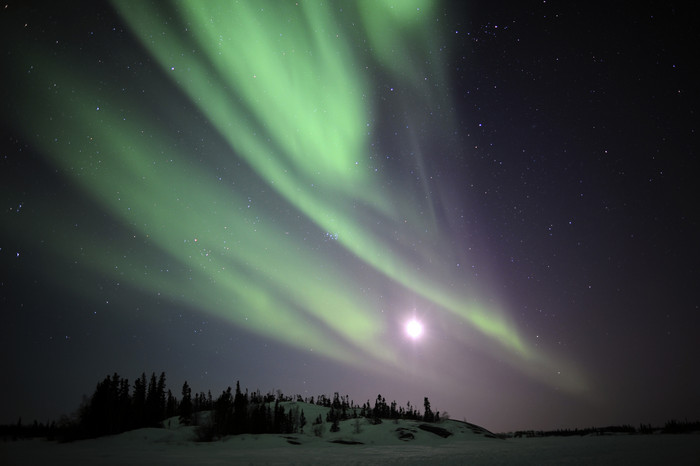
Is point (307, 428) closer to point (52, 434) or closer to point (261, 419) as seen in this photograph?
point (261, 419)

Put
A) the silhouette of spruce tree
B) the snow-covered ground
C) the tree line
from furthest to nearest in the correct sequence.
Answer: the silhouette of spruce tree
the tree line
the snow-covered ground

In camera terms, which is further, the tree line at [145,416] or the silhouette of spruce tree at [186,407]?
the silhouette of spruce tree at [186,407]

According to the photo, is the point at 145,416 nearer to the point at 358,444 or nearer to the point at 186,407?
the point at 186,407

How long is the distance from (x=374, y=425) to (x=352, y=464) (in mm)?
106187

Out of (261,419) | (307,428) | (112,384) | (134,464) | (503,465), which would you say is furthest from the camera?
(307,428)

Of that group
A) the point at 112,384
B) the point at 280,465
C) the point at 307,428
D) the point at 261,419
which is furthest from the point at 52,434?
the point at 280,465

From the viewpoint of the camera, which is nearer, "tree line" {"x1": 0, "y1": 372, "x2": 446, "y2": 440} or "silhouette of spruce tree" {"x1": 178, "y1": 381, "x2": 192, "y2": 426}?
"tree line" {"x1": 0, "y1": 372, "x2": 446, "y2": 440}

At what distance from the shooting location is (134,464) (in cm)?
3641

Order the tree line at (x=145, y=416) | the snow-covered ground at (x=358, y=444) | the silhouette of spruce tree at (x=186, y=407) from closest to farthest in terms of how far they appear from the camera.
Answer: the snow-covered ground at (x=358, y=444) < the tree line at (x=145, y=416) < the silhouette of spruce tree at (x=186, y=407)

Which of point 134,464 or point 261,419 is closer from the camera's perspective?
point 134,464

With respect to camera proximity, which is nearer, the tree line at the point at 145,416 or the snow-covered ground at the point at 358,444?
the snow-covered ground at the point at 358,444

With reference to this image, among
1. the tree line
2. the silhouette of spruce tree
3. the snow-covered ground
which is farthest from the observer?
the silhouette of spruce tree

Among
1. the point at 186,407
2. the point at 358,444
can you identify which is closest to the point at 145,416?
the point at 186,407

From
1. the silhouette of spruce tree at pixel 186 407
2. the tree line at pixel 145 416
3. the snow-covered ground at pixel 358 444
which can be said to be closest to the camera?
the snow-covered ground at pixel 358 444
